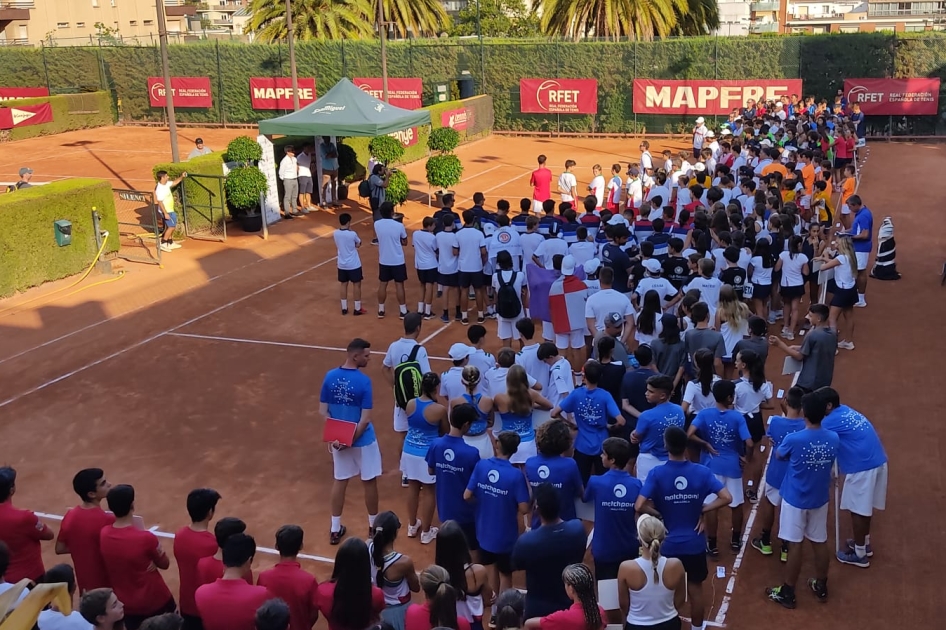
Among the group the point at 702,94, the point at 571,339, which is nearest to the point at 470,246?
the point at 571,339

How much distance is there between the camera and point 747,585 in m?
8.23

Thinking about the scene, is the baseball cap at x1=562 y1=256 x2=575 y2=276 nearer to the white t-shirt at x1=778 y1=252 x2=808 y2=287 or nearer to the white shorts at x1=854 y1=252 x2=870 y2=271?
the white t-shirt at x1=778 y1=252 x2=808 y2=287

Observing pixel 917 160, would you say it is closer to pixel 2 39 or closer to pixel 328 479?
pixel 328 479

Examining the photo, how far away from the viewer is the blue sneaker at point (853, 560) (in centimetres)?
844

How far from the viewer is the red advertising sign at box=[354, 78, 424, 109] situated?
4044 cm

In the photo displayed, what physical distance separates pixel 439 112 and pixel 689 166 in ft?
48.1

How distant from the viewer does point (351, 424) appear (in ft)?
28.8

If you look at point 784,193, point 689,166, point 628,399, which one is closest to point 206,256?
point 689,166

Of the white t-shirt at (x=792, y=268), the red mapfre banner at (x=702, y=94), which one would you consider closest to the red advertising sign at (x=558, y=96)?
the red mapfre banner at (x=702, y=94)

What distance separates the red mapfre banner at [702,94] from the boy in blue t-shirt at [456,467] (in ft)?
101

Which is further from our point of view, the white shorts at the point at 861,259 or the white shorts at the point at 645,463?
the white shorts at the point at 861,259

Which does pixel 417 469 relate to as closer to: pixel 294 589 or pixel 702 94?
pixel 294 589

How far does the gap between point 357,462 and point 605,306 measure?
3.64 m

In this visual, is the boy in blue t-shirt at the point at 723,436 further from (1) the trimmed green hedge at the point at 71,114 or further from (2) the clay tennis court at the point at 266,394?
(1) the trimmed green hedge at the point at 71,114
